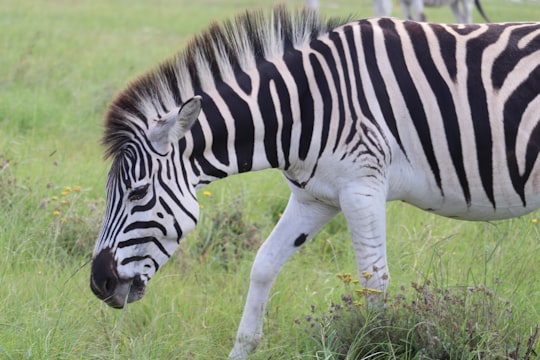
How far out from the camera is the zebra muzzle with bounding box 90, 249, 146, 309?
3270mm

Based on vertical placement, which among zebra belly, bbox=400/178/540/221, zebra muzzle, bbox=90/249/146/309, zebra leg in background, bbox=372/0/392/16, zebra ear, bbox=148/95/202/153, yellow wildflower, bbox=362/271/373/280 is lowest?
yellow wildflower, bbox=362/271/373/280

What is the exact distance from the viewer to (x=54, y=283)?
399cm

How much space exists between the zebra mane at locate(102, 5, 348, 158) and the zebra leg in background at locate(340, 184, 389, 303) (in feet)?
2.43

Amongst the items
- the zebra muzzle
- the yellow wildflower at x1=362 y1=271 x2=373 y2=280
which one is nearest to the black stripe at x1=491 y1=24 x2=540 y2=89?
the yellow wildflower at x1=362 y1=271 x2=373 y2=280

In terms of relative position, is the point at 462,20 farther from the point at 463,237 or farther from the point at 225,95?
the point at 225,95

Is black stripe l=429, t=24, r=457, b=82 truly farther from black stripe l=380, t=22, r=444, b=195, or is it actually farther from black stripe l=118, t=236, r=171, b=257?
black stripe l=118, t=236, r=171, b=257

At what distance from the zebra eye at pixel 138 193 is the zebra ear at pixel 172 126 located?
6.6 inches

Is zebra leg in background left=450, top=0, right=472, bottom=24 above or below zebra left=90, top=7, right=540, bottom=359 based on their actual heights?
above

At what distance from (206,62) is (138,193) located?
2.14 ft

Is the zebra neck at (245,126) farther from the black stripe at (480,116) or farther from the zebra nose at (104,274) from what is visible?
the black stripe at (480,116)

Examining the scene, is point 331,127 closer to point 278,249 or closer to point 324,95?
point 324,95

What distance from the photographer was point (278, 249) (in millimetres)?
3740

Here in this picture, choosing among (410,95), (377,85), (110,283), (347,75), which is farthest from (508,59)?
(110,283)

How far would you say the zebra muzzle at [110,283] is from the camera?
3270 millimetres
